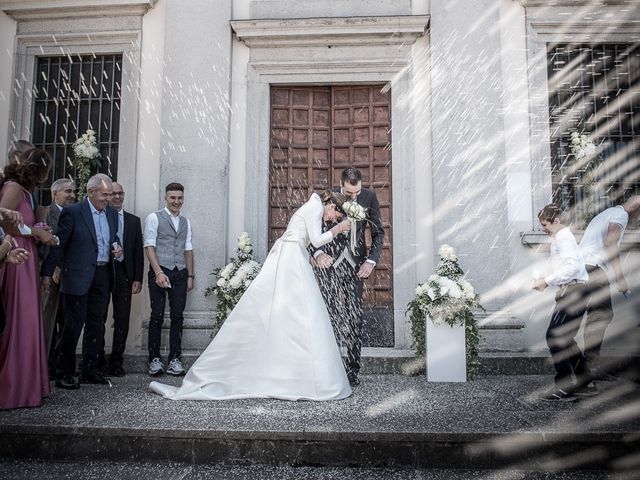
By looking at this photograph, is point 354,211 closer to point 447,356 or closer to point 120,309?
point 447,356

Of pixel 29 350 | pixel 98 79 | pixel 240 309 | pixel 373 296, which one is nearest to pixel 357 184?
pixel 240 309

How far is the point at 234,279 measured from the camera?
674 cm

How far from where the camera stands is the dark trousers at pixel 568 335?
5035 mm

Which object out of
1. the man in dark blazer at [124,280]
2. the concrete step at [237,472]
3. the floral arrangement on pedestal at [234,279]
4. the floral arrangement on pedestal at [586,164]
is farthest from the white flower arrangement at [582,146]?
the man in dark blazer at [124,280]

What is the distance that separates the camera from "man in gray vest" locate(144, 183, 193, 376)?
257 inches

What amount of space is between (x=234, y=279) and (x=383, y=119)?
3.23 metres

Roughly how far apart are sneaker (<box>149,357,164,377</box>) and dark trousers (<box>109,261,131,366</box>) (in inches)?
17.3

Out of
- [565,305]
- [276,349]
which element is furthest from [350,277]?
[565,305]

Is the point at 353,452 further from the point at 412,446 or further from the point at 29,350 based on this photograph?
the point at 29,350

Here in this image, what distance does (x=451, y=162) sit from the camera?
7.21 meters

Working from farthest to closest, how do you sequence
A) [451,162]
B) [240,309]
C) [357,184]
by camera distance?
1. [451,162]
2. [357,184]
3. [240,309]

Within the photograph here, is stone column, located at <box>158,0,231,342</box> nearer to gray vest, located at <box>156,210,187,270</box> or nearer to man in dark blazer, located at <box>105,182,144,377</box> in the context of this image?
gray vest, located at <box>156,210,187,270</box>

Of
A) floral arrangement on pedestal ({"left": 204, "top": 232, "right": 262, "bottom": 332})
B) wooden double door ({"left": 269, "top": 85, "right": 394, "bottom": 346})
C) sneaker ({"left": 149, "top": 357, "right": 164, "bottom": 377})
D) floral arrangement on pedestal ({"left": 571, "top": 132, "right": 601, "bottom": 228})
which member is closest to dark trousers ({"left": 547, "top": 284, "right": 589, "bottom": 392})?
floral arrangement on pedestal ({"left": 571, "top": 132, "right": 601, "bottom": 228})

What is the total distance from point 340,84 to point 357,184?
2.71 m
